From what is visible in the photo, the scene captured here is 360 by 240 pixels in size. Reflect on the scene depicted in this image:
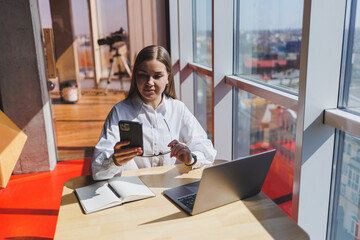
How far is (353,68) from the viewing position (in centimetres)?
148

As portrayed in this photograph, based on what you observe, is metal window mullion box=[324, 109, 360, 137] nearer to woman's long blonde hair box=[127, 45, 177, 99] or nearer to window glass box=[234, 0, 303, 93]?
window glass box=[234, 0, 303, 93]

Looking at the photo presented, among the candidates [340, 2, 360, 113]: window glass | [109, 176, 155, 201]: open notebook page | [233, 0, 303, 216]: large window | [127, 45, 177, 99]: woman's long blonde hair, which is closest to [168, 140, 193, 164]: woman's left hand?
[109, 176, 155, 201]: open notebook page

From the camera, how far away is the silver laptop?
1.15 meters

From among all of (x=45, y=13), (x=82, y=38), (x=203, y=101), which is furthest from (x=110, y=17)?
(x=203, y=101)

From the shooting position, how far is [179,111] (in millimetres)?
1972

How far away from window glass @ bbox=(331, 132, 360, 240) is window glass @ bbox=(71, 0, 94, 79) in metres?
2.86

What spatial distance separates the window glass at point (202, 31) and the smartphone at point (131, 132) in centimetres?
223

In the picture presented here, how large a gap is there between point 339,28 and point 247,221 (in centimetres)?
93

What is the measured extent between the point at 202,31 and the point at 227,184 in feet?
9.12

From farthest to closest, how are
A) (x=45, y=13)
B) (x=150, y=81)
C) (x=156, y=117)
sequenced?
(x=45, y=13) → (x=156, y=117) → (x=150, y=81)

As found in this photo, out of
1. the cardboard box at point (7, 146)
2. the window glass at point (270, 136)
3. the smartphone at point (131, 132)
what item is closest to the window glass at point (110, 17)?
the cardboard box at point (7, 146)

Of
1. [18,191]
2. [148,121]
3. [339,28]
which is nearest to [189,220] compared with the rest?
[148,121]

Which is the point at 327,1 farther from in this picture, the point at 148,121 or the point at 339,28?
the point at 148,121

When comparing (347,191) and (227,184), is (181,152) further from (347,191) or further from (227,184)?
(347,191)
